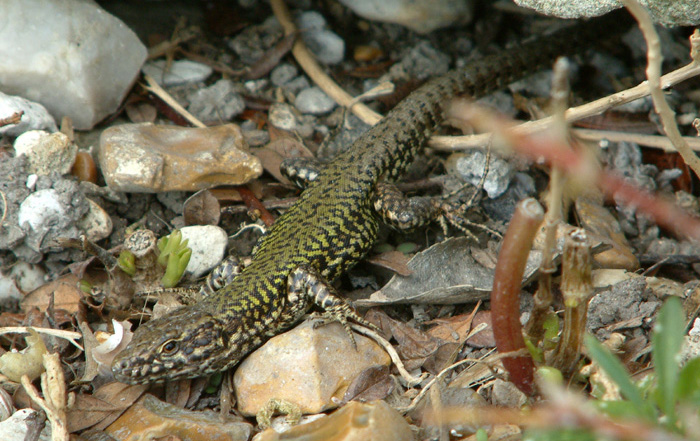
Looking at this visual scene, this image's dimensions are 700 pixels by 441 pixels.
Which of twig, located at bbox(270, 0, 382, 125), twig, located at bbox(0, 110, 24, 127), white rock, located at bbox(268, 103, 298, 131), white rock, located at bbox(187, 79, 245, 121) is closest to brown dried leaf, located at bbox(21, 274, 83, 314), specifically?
twig, located at bbox(0, 110, 24, 127)

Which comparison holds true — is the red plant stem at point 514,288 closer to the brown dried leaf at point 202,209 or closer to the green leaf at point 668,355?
the green leaf at point 668,355

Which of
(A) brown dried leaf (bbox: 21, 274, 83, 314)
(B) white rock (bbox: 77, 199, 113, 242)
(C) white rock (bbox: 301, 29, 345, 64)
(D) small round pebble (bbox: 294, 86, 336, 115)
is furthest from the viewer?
(C) white rock (bbox: 301, 29, 345, 64)

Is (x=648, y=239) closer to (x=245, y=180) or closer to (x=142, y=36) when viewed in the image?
(x=245, y=180)

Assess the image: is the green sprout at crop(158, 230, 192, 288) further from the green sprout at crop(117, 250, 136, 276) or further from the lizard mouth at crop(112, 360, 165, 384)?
the lizard mouth at crop(112, 360, 165, 384)

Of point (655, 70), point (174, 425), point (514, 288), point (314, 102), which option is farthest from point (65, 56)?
point (655, 70)

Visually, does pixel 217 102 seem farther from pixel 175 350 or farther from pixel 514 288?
pixel 514 288

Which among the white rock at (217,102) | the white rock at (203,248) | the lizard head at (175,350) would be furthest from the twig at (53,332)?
the white rock at (217,102)

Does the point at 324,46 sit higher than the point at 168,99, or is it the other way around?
the point at 324,46
